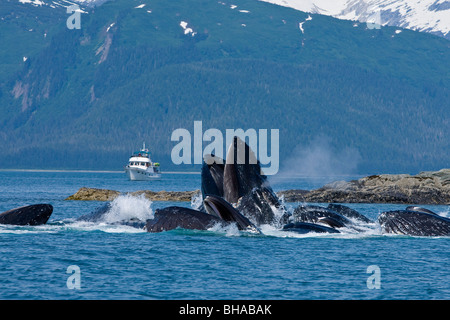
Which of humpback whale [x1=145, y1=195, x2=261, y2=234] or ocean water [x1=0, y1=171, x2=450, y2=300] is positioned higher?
humpback whale [x1=145, y1=195, x2=261, y2=234]

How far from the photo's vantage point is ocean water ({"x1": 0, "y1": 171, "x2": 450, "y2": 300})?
A: 22.3 meters

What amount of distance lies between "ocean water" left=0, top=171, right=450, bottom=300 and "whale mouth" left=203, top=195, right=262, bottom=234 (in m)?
0.43

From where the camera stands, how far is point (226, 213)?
3077 cm

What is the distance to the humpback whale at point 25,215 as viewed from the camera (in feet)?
118

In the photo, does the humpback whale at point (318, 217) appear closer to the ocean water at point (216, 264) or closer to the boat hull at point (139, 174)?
the ocean water at point (216, 264)

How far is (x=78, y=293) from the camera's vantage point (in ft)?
71.2

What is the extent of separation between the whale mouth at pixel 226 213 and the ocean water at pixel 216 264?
43 centimetres

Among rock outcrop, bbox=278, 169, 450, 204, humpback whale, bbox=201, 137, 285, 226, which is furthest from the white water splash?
rock outcrop, bbox=278, 169, 450, 204

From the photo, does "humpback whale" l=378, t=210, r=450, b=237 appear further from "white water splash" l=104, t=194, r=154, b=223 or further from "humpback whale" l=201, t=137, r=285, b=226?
"white water splash" l=104, t=194, r=154, b=223

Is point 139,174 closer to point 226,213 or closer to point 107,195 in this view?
point 107,195

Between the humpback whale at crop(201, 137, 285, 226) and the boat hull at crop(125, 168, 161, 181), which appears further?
the boat hull at crop(125, 168, 161, 181)

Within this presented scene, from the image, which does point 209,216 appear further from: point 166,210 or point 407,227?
point 407,227

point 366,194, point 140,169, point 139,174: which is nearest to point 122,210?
point 366,194
